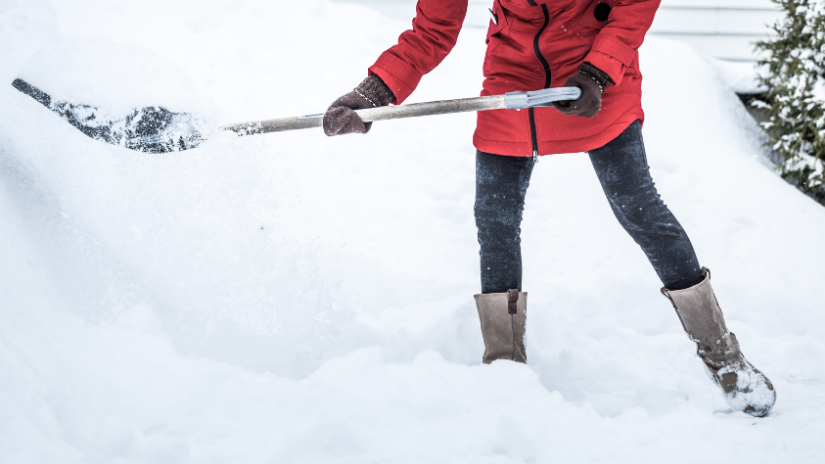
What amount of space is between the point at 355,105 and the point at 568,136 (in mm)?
707

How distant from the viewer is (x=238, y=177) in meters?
2.97

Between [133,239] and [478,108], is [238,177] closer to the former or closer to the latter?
[133,239]

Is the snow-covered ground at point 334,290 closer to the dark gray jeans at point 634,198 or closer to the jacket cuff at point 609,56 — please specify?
the dark gray jeans at point 634,198

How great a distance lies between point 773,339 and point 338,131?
205cm

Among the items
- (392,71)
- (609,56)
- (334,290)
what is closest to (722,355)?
(609,56)

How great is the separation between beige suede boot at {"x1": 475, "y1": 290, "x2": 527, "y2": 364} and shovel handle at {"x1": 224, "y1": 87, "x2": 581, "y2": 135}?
0.62 meters

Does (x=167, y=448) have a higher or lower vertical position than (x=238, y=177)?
lower

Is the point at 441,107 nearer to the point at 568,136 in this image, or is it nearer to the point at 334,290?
the point at 568,136

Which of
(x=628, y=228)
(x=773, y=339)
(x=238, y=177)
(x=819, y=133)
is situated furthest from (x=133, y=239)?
(x=819, y=133)

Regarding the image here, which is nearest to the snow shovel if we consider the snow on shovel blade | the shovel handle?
the snow on shovel blade

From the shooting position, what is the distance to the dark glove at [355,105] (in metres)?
1.77

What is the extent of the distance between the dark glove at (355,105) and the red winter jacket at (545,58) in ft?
0.12

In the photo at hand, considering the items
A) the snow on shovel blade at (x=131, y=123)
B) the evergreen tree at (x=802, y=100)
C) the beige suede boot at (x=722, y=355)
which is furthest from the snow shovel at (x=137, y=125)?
the evergreen tree at (x=802, y=100)

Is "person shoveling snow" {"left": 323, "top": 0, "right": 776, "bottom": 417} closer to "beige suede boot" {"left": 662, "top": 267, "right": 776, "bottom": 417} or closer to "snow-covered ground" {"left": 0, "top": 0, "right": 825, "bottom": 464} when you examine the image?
"beige suede boot" {"left": 662, "top": 267, "right": 776, "bottom": 417}
